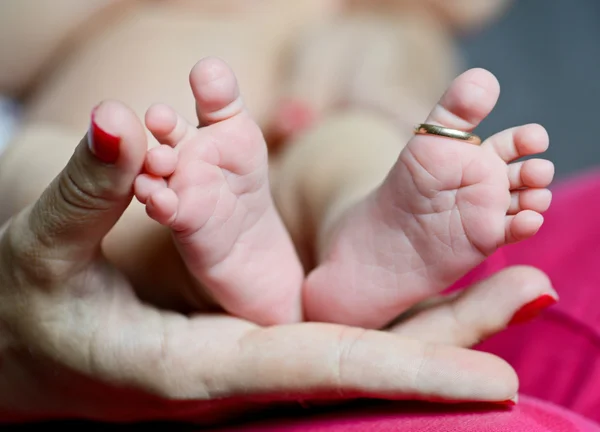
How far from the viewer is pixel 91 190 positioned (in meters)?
0.46

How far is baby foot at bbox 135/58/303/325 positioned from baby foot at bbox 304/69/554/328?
2.6 inches

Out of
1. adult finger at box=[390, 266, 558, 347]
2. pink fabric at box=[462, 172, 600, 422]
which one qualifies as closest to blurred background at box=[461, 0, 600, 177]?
pink fabric at box=[462, 172, 600, 422]

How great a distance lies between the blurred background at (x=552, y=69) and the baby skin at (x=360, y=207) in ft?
A: 2.51

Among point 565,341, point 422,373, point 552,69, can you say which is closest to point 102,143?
point 422,373

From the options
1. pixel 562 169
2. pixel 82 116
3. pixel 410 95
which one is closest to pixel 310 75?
pixel 410 95

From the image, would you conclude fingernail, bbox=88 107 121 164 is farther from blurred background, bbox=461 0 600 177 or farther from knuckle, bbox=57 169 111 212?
blurred background, bbox=461 0 600 177

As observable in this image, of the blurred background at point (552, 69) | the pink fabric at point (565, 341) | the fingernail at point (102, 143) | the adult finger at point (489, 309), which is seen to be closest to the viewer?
the fingernail at point (102, 143)

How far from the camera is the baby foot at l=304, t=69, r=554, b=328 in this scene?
50cm

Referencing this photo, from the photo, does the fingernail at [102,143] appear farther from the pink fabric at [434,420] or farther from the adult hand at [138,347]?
the pink fabric at [434,420]

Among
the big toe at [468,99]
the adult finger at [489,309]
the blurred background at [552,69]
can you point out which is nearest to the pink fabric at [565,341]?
the adult finger at [489,309]

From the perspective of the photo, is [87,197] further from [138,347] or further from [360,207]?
[360,207]

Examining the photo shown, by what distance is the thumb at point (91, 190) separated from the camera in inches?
17.1

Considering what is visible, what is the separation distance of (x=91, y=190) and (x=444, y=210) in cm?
26

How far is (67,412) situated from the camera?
1.92 feet
